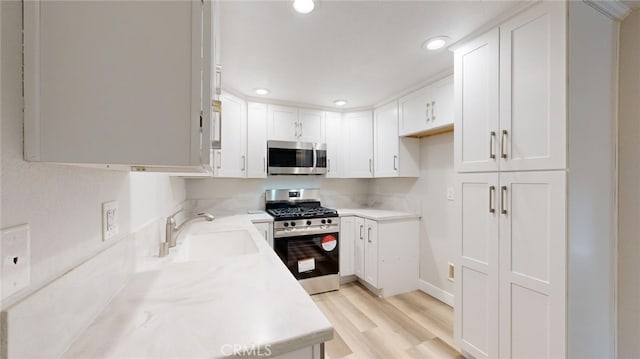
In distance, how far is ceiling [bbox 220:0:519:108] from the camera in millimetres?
1369

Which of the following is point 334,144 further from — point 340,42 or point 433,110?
point 340,42

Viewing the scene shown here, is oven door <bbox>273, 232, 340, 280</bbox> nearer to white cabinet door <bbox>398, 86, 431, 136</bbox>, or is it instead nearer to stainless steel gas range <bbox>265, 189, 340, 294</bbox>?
stainless steel gas range <bbox>265, 189, 340, 294</bbox>

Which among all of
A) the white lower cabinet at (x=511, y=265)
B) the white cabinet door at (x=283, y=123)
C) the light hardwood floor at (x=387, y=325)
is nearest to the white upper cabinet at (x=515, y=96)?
the white lower cabinet at (x=511, y=265)

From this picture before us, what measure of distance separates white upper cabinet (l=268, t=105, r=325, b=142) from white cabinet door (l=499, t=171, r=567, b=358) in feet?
6.93

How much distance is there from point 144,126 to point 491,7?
70.2 inches

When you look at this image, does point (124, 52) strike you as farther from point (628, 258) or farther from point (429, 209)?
point (429, 209)

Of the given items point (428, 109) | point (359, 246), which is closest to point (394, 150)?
point (428, 109)

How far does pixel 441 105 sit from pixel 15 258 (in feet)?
8.52

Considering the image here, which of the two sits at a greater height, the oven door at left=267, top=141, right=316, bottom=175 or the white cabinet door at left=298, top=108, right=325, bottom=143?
the white cabinet door at left=298, top=108, right=325, bottom=143

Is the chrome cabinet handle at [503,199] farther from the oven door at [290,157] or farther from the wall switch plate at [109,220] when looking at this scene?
the oven door at [290,157]

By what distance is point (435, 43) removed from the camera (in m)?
1.71

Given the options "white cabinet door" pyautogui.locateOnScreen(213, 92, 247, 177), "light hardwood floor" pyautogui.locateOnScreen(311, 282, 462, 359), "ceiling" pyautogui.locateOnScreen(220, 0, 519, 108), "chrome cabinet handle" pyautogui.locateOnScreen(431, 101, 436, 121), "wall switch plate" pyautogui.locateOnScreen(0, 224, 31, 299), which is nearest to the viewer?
"wall switch plate" pyautogui.locateOnScreen(0, 224, 31, 299)

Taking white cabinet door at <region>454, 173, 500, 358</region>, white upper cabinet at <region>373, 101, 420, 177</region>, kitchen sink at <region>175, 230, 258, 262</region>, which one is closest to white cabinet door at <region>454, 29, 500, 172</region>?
white cabinet door at <region>454, 173, 500, 358</region>

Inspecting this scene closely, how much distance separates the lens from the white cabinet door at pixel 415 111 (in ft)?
7.96
